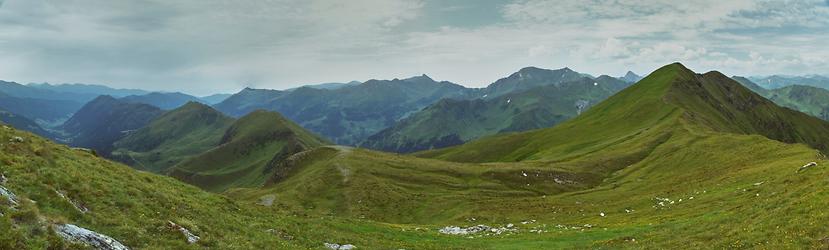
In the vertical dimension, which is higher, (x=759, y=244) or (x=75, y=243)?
(x=75, y=243)

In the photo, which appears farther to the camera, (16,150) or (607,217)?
(607,217)

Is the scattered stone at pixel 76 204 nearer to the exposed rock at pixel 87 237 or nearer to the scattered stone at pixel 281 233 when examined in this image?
the exposed rock at pixel 87 237

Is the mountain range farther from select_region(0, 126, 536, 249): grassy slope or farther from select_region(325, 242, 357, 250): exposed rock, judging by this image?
select_region(325, 242, 357, 250): exposed rock

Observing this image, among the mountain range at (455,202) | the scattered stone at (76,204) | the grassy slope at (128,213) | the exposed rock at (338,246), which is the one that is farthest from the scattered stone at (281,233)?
the scattered stone at (76,204)

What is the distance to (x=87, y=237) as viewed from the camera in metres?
21.7

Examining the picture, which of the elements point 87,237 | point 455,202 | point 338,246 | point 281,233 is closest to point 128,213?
point 87,237

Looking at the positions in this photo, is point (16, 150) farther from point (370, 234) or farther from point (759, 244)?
point (759, 244)

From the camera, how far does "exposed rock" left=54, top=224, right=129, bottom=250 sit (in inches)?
834

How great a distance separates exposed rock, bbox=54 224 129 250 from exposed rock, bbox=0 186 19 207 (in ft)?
8.42

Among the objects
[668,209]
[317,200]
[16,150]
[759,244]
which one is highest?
[16,150]

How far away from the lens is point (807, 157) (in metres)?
70.0

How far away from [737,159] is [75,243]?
99.5 metres

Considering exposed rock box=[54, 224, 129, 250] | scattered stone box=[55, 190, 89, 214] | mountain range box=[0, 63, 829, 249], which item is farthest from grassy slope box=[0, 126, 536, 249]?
exposed rock box=[54, 224, 129, 250]

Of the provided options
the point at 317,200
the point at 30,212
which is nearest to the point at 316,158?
the point at 317,200
